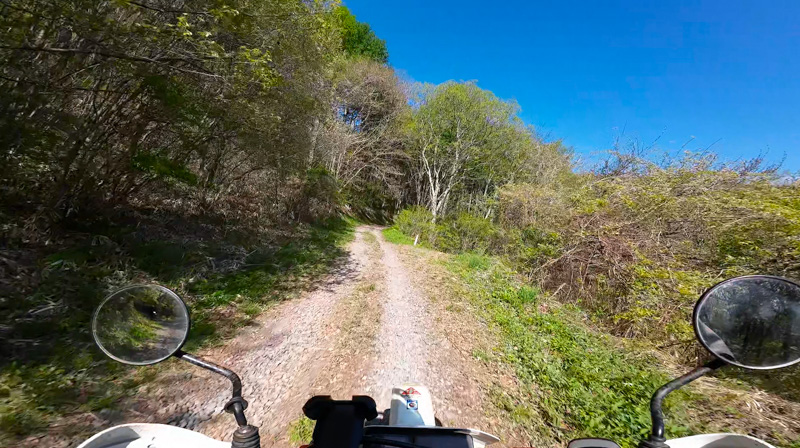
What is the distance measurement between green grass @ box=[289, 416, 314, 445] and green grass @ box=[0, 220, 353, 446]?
176 cm

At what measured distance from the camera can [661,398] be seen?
4.12 ft

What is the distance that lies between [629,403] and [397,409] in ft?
9.92

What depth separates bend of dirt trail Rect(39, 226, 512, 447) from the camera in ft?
9.58

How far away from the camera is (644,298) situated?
5422 millimetres

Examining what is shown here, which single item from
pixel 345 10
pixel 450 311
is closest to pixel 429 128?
pixel 345 10

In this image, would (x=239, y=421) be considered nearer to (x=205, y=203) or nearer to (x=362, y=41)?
(x=205, y=203)

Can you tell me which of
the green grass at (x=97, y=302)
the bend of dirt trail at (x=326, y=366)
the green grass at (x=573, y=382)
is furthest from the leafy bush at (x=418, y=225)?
the green grass at (x=573, y=382)

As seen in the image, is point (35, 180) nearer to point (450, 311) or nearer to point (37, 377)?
point (37, 377)

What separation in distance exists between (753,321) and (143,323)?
359 cm

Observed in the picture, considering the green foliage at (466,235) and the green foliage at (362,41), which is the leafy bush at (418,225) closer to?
the green foliage at (466,235)

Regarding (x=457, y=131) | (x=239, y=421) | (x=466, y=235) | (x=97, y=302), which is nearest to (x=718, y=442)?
(x=239, y=421)

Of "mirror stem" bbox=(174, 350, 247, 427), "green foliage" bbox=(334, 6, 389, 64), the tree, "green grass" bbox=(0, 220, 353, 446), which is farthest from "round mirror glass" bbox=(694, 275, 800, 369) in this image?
"green foliage" bbox=(334, 6, 389, 64)

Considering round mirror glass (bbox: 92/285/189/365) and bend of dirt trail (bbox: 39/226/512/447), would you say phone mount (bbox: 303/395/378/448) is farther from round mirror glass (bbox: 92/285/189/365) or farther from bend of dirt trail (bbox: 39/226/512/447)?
bend of dirt trail (bbox: 39/226/512/447)

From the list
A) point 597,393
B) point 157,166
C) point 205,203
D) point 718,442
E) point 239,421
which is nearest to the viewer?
point 239,421
